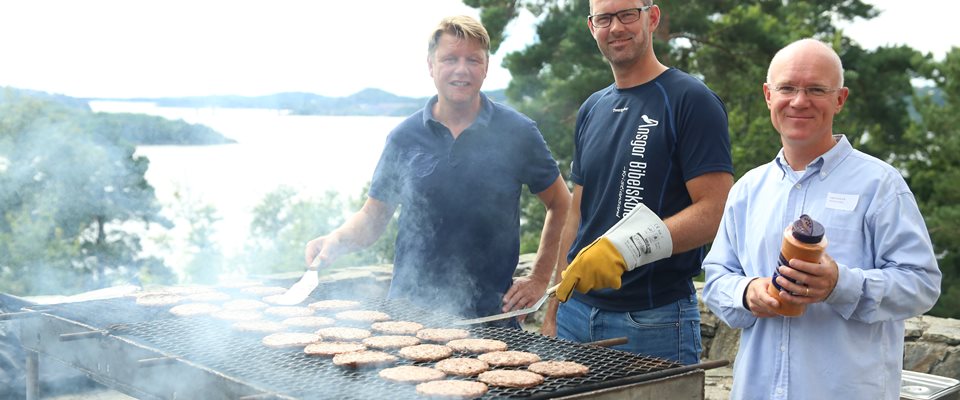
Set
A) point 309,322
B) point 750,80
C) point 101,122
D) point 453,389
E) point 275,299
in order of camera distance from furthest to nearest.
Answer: point 750,80, point 101,122, point 275,299, point 309,322, point 453,389

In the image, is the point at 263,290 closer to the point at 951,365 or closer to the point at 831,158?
the point at 831,158

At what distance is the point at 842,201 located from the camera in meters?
2.68

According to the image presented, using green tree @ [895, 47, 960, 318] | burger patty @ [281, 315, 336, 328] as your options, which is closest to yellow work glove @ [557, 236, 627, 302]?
burger patty @ [281, 315, 336, 328]

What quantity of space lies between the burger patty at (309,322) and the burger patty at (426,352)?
23.2 inches

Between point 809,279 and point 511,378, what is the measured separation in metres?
0.98

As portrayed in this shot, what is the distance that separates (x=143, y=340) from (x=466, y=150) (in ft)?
5.73

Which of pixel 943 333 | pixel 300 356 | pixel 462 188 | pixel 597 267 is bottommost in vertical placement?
pixel 943 333

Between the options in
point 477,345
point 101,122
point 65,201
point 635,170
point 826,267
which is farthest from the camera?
point 65,201

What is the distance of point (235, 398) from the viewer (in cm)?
273

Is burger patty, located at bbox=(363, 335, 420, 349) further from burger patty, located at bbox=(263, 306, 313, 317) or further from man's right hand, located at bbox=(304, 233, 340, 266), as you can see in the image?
man's right hand, located at bbox=(304, 233, 340, 266)

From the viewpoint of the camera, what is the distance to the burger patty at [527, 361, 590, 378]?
2775 millimetres

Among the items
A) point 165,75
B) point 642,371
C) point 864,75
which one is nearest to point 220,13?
point 165,75

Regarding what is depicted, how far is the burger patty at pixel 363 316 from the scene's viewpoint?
3699 millimetres

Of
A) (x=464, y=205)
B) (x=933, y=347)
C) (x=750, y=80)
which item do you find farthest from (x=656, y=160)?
(x=750, y=80)
